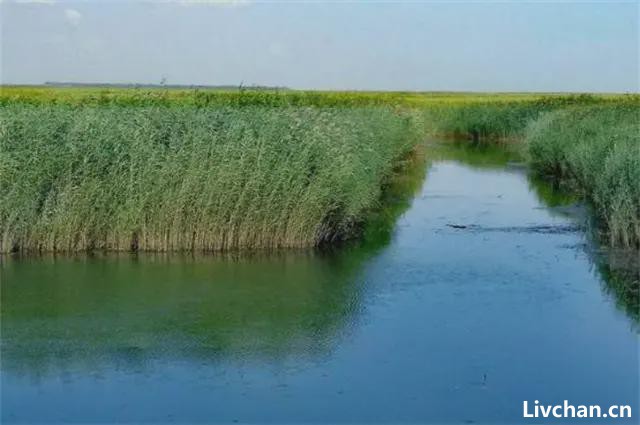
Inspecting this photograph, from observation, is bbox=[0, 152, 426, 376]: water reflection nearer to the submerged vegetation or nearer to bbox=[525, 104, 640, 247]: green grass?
the submerged vegetation

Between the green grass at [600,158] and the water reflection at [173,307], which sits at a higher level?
the green grass at [600,158]

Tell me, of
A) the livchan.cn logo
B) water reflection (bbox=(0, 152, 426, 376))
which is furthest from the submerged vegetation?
the livchan.cn logo

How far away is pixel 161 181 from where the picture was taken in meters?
10.9

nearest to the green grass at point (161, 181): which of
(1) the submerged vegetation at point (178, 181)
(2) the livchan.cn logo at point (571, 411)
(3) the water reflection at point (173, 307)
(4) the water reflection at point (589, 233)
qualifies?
(1) the submerged vegetation at point (178, 181)

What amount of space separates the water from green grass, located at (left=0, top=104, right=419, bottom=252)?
40 centimetres

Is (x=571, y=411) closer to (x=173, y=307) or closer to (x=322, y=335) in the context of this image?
(x=322, y=335)

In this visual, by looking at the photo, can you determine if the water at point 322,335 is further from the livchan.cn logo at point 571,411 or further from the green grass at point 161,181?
the green grass at point 161,181

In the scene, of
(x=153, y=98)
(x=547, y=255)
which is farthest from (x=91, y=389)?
(x=153, y=98)

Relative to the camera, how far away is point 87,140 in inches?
435

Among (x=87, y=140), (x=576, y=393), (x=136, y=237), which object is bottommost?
(x=576, y=393)

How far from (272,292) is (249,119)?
9.85ft

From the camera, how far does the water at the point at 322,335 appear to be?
21.8ft

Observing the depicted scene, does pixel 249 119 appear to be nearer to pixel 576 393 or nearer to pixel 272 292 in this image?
pixel 272 292

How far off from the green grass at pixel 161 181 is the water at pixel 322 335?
401mm
